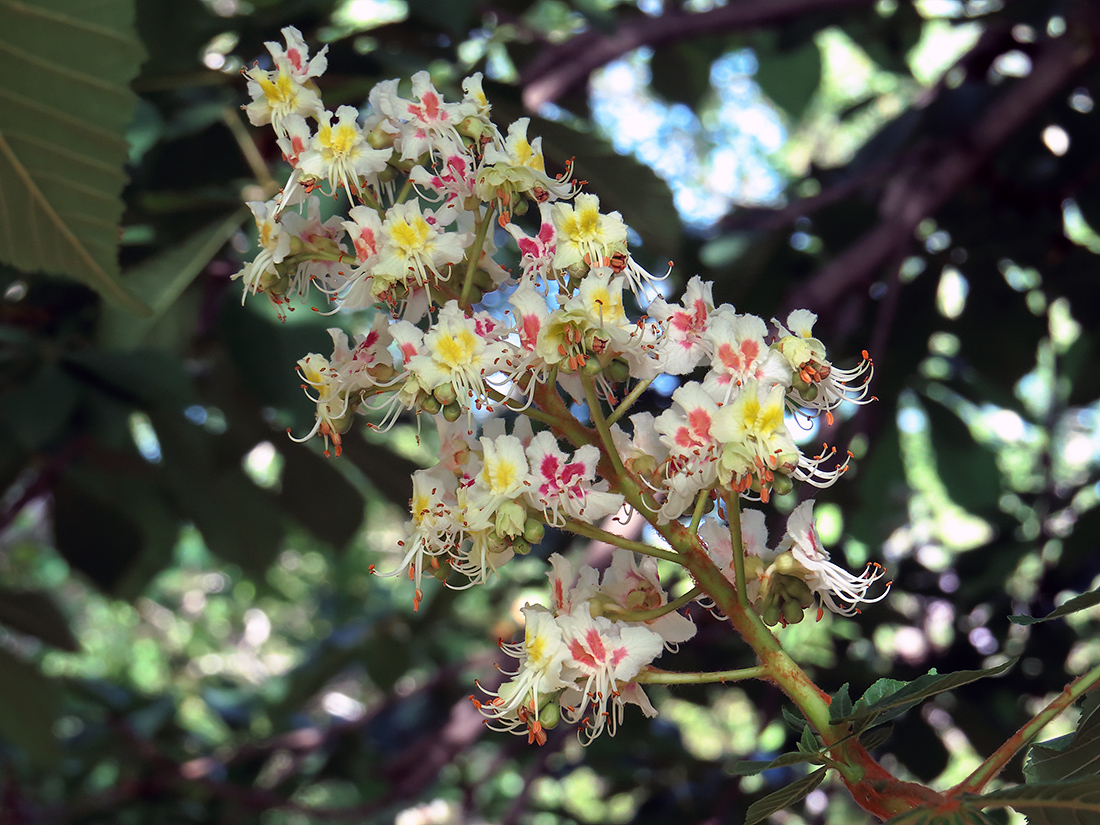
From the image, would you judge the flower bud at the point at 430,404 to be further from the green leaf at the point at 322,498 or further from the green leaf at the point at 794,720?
the green leaf at the point at 322,498

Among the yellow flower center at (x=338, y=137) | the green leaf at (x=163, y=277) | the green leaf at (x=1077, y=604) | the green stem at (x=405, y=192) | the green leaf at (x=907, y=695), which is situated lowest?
the green leaf at (x=163, y=277)

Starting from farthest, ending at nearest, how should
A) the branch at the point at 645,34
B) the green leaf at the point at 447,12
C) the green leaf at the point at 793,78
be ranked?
the green leaf at the point at 793,78
the branch at the point at 645,34
the green leaf at the point at 447,12

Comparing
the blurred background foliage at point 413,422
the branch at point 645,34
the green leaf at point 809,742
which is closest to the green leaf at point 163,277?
the blurred background foliage at point 413,422

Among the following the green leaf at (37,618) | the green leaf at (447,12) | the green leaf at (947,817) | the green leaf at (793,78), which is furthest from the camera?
the green leaf at (793,78)

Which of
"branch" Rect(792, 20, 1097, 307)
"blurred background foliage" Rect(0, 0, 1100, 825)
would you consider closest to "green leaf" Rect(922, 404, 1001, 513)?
"blurred background foliage" Rect(0, 0, 1100, 825)

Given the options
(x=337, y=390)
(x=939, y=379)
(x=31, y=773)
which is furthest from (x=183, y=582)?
(x=337, y=390)

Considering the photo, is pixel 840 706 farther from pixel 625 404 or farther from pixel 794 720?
pixel 625 404

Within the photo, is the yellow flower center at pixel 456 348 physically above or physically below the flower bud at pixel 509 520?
above

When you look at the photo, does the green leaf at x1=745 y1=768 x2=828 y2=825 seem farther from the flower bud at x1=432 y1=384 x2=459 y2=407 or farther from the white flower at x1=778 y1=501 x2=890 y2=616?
the flower bud at x1=432 y1=384 x2=459 y2=407
